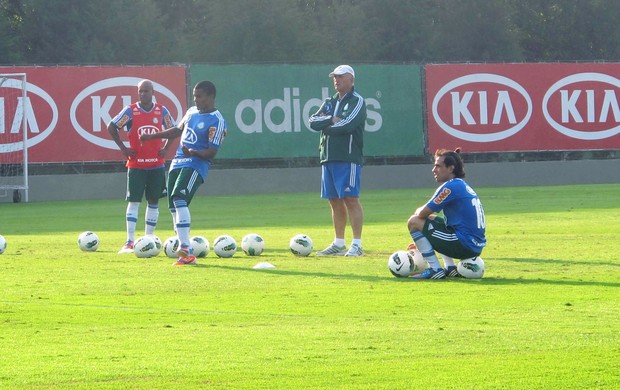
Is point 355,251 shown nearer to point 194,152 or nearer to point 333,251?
point 333,251

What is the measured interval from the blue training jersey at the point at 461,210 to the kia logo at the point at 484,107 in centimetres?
2399

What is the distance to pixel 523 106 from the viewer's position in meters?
38.6

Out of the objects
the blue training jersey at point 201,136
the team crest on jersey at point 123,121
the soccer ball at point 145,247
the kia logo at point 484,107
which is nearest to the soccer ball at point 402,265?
the blue training jersey at point 201,136

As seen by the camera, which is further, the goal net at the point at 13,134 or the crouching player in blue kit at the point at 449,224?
the goal net at the point at 13,134

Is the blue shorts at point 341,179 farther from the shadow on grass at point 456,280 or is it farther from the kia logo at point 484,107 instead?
the kia logo at point 484,107

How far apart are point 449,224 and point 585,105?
1033 inches

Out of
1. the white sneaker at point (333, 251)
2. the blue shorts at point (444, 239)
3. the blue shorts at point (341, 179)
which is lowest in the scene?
the white sneaker at point (333, 251)

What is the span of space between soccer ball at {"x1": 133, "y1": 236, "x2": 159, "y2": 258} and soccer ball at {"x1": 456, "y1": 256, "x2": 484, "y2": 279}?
492 centimetres

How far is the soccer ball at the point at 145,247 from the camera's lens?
55.8 ft

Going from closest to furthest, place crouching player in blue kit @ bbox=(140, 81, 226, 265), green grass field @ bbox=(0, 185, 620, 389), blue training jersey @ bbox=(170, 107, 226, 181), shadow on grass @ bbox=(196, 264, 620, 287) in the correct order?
1. green grass field @ bbox=(0, 185, 620, 389)
2. shadow on grass @ bbox=(196, 264, 620, 287)
3. crouching player in blue kit @ bbox=(140, 81, 226, 265)
4. blue training jersey @ bbox=(170, 107, 226, 181)

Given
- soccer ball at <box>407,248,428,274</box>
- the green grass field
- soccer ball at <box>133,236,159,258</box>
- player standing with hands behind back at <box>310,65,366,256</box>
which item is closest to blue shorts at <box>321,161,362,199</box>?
player standing with hands behind back at <box>310,65,366,256</box>

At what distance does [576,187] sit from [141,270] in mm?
23150

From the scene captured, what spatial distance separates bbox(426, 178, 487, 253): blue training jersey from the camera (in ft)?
44.8

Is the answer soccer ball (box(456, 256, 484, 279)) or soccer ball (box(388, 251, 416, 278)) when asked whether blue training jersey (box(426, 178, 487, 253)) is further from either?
soccer ball (box(388, 251, 416, 278))
